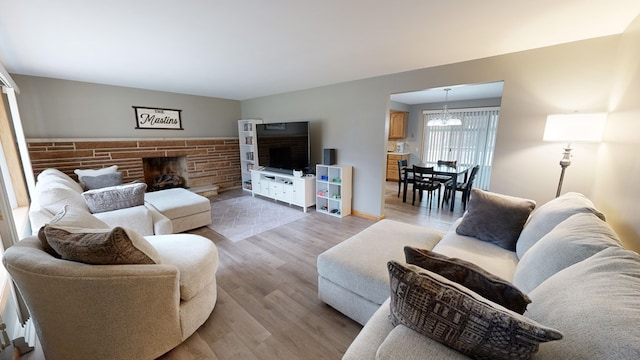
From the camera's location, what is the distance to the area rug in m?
3.52

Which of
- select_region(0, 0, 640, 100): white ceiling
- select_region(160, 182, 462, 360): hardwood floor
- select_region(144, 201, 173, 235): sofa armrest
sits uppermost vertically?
select_region(0, 0, 640, 100): white ceiling

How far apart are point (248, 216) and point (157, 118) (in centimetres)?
285

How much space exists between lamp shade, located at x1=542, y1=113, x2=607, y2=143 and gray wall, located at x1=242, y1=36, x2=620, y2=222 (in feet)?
1.36

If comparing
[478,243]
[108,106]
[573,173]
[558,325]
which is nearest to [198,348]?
[558,325]

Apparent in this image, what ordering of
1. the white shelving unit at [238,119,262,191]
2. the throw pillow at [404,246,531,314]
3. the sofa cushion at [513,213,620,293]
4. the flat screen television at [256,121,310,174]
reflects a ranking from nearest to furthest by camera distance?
the throw pillow at [404,246,531,314]
the sofa cushion at [513,213,620,293]
the flat screen television at [256,121,310,174]
the white shelving unit at [238,119,262,191]

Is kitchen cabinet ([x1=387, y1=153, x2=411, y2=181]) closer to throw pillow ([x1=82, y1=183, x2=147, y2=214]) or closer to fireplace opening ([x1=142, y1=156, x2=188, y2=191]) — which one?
fireplace opening ([x1=142, y1=156, x2=188, y2=191])

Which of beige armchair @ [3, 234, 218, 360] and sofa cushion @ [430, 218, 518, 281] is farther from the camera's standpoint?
sofa cushion @ [430, 218, 518, 281]

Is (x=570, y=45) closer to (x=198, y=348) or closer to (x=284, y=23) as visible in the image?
(x=284, y=23)

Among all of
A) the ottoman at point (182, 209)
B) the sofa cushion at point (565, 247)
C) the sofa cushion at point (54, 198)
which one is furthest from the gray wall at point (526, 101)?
the sofa cushion at point (54, 198)

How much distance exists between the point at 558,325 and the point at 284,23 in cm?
231

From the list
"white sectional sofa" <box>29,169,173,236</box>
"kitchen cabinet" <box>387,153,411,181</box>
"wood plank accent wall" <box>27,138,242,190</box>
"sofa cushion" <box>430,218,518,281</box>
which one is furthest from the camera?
"kitchen cabinet" <box>387,153,411,181</box>

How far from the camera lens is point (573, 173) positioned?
7.86 ft

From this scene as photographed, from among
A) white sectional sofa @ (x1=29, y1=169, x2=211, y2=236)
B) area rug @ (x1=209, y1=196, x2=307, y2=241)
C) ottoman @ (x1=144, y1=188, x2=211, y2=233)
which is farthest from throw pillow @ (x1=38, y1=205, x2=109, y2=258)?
area rug @ (x1=209, y1=196, x2=307, y2=241)

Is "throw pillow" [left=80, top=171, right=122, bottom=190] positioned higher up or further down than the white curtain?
further down
